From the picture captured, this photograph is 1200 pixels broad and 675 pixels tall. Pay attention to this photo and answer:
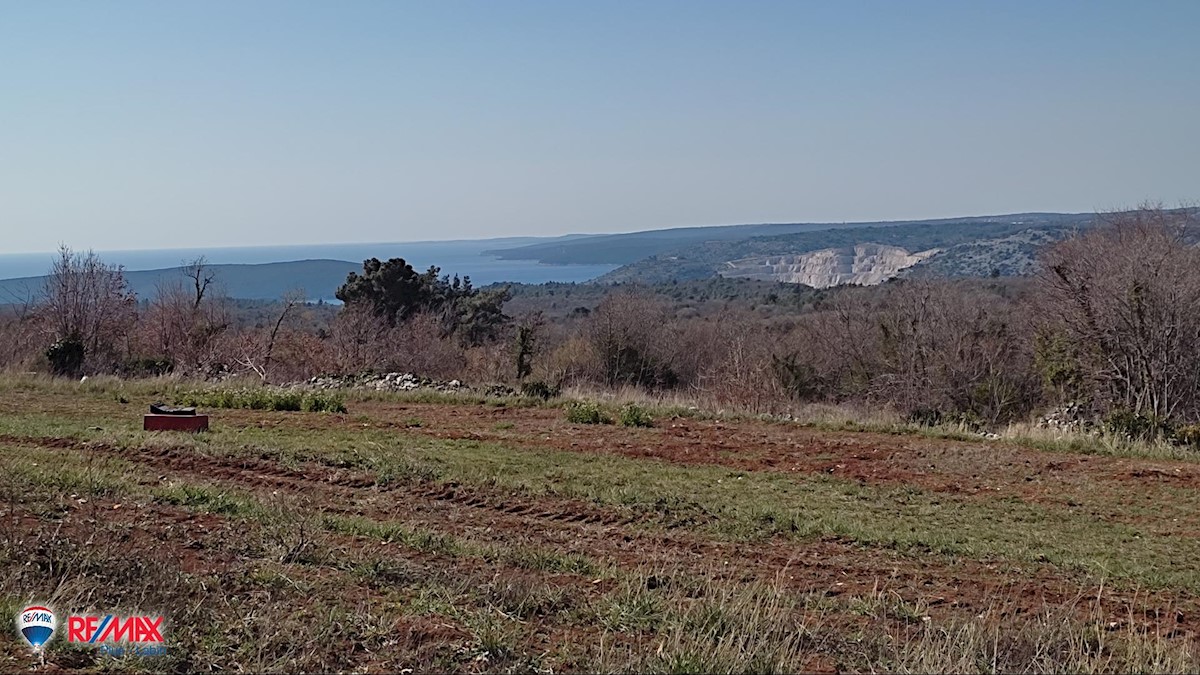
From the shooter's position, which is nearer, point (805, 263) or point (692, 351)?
point (692, 351)

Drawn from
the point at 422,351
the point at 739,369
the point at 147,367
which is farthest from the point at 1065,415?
the point at 147,367

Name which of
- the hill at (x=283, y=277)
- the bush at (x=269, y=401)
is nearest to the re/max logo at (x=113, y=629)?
the bush at (x=269, y=401)

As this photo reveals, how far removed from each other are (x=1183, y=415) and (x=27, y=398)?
28.7m

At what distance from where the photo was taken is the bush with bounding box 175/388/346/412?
1705cm

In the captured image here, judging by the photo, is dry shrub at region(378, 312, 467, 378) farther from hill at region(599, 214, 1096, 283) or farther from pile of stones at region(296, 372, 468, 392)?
hill at region(599, 214, 1096, 283)

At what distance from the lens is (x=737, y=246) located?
141 m

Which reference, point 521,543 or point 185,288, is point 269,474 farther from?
point 185,288

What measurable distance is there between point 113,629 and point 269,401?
530 inches

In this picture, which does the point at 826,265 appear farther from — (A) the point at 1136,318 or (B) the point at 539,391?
(B) the point at 539,391

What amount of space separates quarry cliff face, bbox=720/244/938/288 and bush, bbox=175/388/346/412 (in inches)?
4063

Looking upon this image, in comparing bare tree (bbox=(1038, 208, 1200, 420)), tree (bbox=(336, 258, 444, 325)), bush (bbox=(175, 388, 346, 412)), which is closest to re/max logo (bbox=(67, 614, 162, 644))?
bush (bbox=(175, 388, 346, 412))

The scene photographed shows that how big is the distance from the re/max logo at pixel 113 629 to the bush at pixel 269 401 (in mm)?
12693

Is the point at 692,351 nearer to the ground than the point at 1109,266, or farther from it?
nearer to the ground

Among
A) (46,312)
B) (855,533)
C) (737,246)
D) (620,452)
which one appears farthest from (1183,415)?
(737,246)
